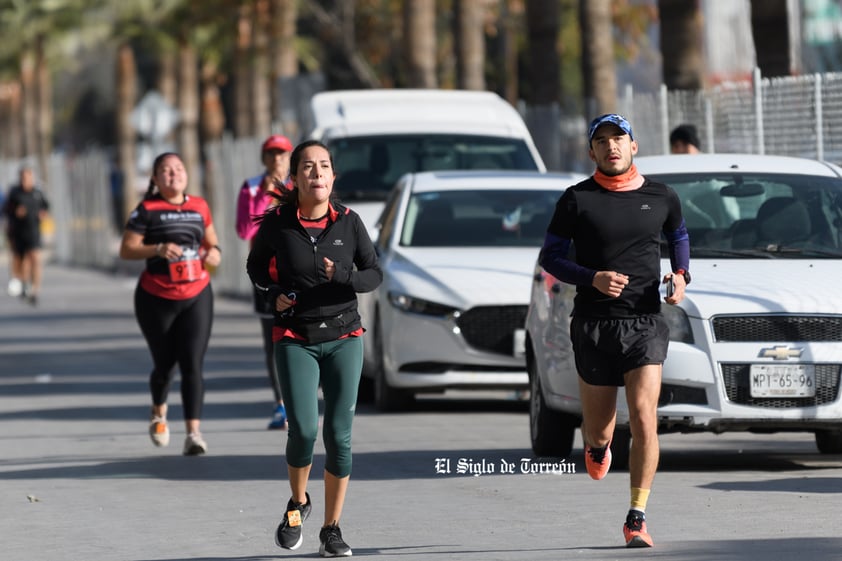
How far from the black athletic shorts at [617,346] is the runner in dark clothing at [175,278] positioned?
435 centimetres

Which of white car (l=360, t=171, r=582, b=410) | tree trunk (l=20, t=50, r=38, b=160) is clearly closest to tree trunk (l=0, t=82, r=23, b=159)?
tree trunk (l=20, t=50, r=38, b=160)

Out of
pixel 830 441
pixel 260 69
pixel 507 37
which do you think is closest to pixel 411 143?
pixel 830 441

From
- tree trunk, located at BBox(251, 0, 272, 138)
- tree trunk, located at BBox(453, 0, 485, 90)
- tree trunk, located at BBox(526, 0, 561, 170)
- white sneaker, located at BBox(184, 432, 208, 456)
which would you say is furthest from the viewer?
tree trunk, located at BBox(251, 0, 272, 138)

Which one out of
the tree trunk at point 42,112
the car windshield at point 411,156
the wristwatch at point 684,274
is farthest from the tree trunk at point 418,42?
the tree trunk at point 42,112

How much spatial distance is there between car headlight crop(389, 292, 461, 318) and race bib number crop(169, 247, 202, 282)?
7.16 feet

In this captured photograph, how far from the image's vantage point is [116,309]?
107 ft

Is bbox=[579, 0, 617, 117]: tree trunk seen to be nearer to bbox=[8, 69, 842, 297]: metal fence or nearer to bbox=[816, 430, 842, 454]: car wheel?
bbox=[8, 69, 842, 297]: metal fence

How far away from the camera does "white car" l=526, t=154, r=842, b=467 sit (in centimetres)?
1107

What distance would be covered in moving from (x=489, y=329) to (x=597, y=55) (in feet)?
36.6

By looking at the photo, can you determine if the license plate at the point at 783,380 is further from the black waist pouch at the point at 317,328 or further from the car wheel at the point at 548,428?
the black waist pouch at the point at 317,328

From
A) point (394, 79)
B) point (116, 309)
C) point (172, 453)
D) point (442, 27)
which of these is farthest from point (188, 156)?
point (172, 453)

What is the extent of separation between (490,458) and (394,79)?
39.7 m

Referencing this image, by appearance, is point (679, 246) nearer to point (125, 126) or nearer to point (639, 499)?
point (639, 499)

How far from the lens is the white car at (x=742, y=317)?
11.1m
